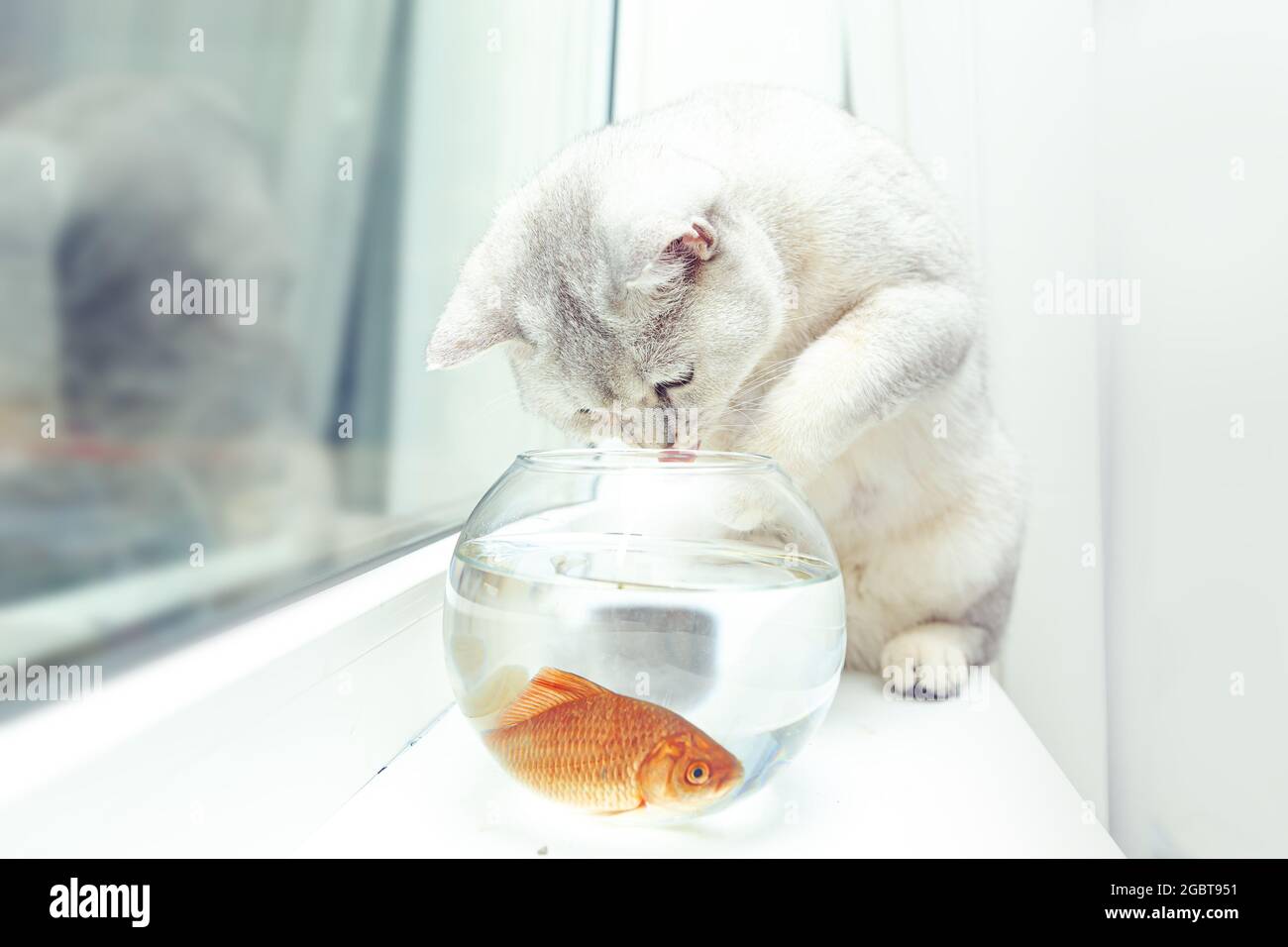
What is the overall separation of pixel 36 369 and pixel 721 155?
76 cm

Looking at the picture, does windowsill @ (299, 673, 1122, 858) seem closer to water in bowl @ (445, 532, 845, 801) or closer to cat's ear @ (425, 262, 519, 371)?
water in bowl @ (445, 532, 845, 801)

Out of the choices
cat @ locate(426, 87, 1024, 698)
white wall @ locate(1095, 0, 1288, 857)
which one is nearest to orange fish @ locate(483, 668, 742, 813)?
cat @ locate(426, 87, 1024, 698)

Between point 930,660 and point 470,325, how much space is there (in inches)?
24.6

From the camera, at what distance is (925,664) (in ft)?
3.10

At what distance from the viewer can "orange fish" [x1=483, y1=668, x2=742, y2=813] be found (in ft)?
1.66

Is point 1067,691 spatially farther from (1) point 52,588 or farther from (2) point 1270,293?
(1) point 52,588

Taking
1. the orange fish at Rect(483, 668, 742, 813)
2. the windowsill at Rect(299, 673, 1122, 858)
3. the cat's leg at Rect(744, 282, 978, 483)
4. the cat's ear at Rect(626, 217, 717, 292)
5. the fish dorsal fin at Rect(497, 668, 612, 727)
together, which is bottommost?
the windowsill at Rect(299, 673, 1122, 858)

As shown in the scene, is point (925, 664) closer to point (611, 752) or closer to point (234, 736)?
point (611, 752)

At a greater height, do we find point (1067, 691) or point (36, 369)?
point (36, 369)

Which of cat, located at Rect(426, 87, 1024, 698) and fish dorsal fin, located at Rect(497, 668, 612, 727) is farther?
cat, located at Rect(426, 87, 1024, 698)

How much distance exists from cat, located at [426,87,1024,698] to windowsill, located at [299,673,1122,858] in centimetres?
20

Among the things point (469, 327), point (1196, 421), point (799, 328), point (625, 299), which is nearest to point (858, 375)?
point (799, 328)

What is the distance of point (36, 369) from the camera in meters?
0.52
